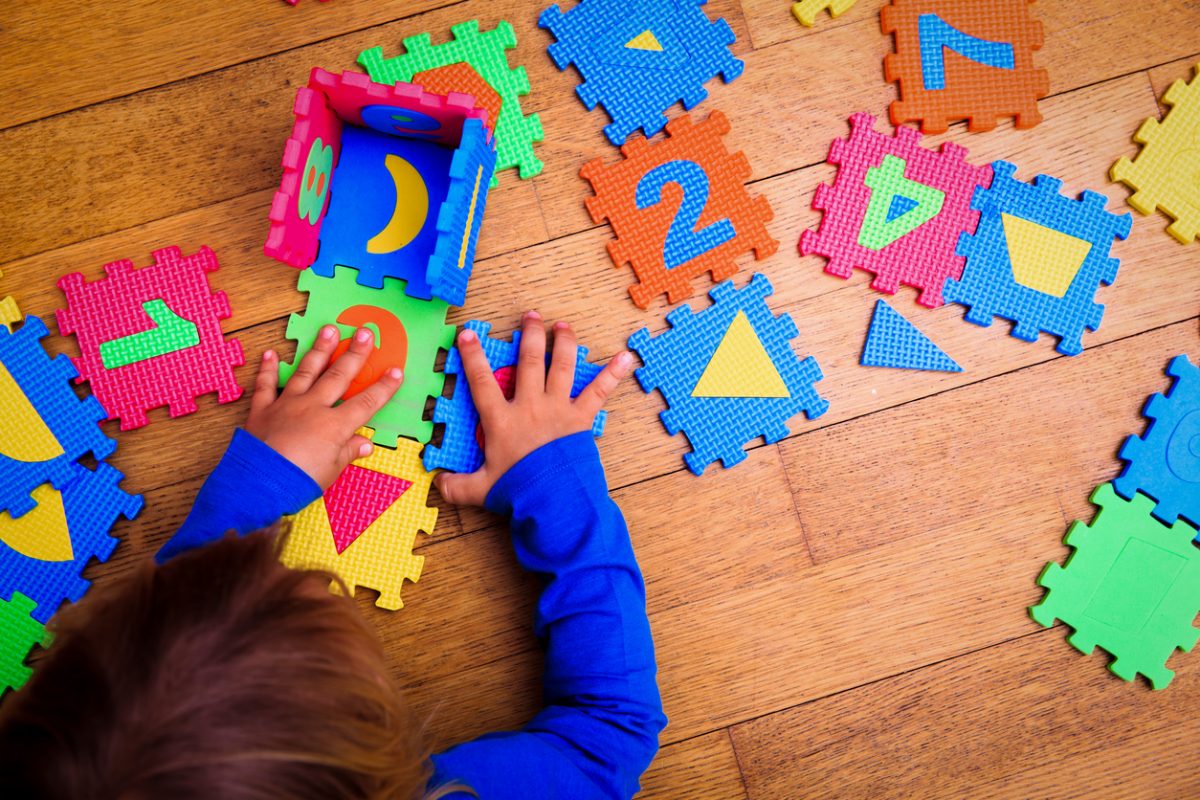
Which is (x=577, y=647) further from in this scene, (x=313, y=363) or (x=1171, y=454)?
(x=1171, y=454)

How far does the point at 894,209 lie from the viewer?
101cm

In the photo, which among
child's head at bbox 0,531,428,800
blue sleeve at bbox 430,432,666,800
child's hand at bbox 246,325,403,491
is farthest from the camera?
child's hand at bbox 246,325,403,491

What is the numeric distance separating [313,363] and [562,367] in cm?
30

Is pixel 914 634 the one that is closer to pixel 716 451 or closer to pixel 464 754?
pixel 716 451

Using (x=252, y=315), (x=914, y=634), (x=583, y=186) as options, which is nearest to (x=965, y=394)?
(x=914, y=634)

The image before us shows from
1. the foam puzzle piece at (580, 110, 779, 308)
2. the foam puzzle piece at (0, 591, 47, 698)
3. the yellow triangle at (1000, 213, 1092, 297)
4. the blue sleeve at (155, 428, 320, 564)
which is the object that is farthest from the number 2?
the foam puzzle piece at (0, 591, 47, 698)

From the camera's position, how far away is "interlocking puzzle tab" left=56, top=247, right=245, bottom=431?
0.98 metres

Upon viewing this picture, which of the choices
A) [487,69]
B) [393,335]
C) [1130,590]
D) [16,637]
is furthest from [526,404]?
[1130,590]

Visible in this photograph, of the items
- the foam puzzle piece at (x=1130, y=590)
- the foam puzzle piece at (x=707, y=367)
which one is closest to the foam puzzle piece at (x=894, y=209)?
the foam puzzle piece at (x=707, y=367)

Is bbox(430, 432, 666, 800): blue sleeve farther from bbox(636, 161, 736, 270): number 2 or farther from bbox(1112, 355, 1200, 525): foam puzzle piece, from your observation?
bbox(1112, 355, 1200, 525): foam puzzle piece

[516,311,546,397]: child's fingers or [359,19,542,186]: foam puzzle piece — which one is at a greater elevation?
[359,19,542,186]: foam puzzle piece

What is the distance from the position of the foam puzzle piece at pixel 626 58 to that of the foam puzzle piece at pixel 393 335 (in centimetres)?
33

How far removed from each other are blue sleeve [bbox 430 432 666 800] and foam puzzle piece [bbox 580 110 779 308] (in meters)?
0.24

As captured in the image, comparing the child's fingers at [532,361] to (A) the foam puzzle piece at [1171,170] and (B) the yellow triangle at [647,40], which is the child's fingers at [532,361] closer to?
(B) the yellow triangle at [647,40]
